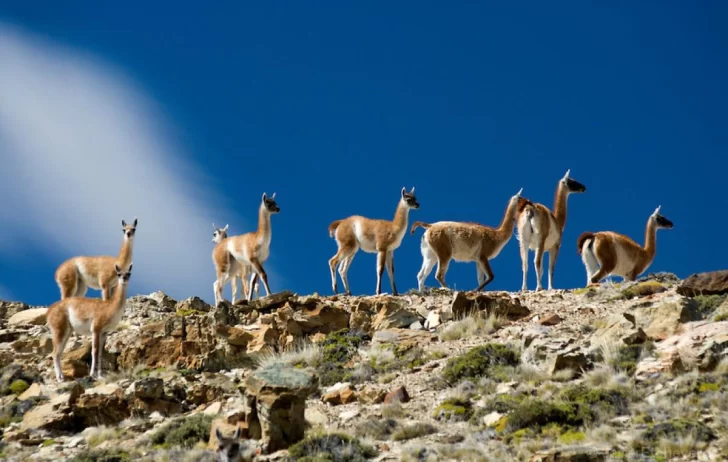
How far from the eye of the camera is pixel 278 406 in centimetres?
1365

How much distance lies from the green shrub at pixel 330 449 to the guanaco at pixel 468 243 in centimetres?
1072

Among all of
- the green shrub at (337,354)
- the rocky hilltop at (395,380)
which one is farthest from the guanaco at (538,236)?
the green shrub at (337,354)

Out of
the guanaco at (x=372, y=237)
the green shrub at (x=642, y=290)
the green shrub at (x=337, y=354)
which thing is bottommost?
the green shrub at (x=337, y=354)

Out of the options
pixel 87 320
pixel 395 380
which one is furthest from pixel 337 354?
pixel 87 320

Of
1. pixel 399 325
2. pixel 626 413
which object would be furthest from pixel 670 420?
pixel 399 325

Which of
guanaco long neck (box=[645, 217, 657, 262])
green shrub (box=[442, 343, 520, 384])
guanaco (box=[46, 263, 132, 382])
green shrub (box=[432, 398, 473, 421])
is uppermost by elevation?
guanaco long neck (box=[645, 217, 657, 262])

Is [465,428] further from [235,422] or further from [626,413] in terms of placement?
[235,422]

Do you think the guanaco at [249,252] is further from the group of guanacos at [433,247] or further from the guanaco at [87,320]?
the guanaco at [87,320]

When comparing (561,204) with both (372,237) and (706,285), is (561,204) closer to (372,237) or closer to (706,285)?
(372,237)

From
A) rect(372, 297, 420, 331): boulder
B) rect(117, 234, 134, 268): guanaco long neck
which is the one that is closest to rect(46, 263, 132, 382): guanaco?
rect(117, 234, 134, 268): guanaco long neck

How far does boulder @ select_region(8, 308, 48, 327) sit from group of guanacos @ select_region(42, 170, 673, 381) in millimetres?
758

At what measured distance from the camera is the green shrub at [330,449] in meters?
12.6

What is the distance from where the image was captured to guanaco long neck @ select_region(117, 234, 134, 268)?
2245cm

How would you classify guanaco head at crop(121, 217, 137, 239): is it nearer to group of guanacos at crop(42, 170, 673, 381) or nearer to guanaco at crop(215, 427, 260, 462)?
group of guanacos at crop(42, 170, 673, 381)
